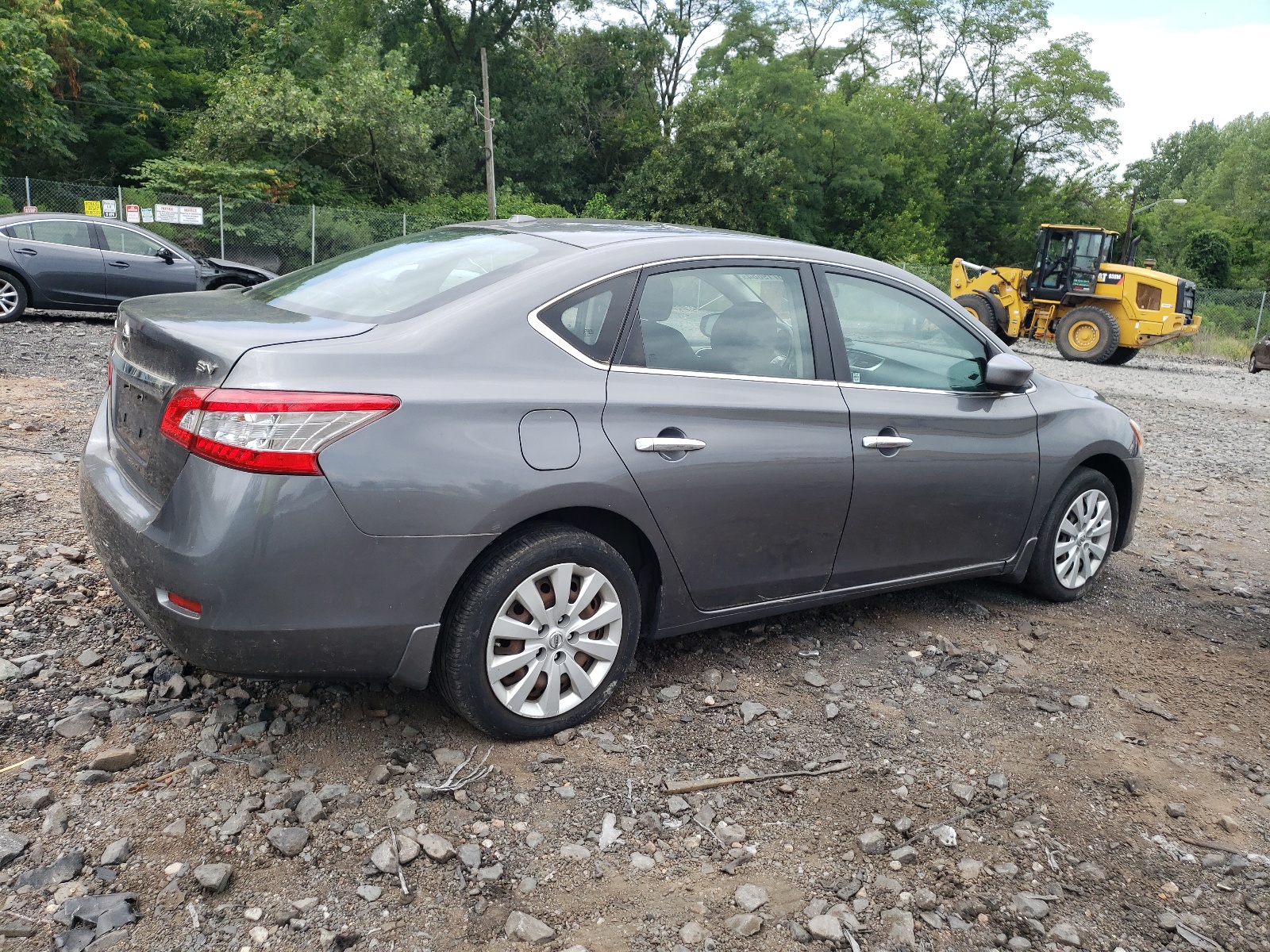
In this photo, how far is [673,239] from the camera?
3.65 meters

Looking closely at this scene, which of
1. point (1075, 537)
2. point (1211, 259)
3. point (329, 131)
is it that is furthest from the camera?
point (1211, 259)

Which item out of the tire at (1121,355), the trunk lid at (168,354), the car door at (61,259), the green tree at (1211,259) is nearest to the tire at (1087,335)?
the tire at (1121,355)

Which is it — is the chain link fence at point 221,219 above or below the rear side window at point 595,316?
above

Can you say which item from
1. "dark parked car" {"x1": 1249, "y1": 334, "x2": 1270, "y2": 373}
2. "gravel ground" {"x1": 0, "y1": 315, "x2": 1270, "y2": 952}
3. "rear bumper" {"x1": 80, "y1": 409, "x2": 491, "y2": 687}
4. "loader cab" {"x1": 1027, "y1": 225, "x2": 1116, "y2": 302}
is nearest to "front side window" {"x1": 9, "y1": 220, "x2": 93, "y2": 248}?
"gravel ground" {"x1": 0, "y1": 315, "x2": 1270, "y2": 952}

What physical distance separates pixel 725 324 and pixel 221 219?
75.8ft

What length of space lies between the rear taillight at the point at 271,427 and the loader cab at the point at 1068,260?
22.0 meters

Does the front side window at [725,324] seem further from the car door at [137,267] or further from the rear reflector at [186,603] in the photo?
the car door at [137,267]

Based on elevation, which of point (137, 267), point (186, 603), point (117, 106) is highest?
point (117, 106)

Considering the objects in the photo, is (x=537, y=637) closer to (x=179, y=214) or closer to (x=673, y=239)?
(x=673, y=239)

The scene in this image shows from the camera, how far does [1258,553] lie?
245 inches

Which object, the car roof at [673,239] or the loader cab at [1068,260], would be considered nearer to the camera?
the car roof at [673,239]

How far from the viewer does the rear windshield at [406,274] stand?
325 cm

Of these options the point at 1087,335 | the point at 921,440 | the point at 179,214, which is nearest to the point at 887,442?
the point at 921,440

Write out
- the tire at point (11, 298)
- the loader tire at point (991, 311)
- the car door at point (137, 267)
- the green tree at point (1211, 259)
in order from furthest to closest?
1. the green tree at point (1211, 259)
2. the loader tire at point (991, 311)
3. the car door at point (137, 267)
4. the tire at point (11, 298)
